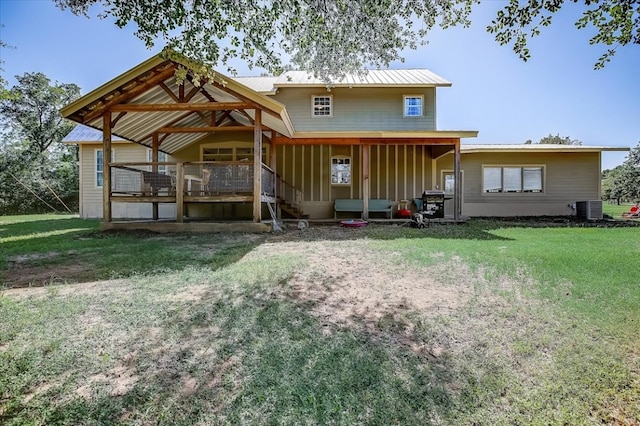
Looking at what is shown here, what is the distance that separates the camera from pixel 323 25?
21.4 feet

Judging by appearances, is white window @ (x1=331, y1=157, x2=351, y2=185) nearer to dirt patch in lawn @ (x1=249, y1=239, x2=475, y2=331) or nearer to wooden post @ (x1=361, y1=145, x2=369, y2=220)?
wooden post @ (x1=361, y1=145, x2=369, y2=220)

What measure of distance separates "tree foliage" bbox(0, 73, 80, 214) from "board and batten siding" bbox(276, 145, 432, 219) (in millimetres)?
17678

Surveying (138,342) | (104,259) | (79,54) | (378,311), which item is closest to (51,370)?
(138,342)

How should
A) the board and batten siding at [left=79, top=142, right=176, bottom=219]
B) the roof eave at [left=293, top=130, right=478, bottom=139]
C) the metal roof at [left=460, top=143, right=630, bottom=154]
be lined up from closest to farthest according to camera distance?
the roof eave at [left=293, top=130, right=478, bottom=139] → the metal roof at [left=460, top=143, right=630, bottom=154] → the board and batten siding at [left=79, top=142, right=176, bottom=219]

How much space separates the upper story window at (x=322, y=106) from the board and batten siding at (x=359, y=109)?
132 mm

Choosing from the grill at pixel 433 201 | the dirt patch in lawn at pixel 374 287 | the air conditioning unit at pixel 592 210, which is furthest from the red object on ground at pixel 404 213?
the air conditioning unit at pixel 592 210

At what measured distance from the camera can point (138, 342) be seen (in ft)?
8.30

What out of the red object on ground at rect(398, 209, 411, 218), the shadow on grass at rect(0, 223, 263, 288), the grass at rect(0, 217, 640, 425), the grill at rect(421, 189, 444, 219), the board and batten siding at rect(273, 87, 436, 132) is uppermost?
the board and batten siding at rect(273, 87, 436, 132)

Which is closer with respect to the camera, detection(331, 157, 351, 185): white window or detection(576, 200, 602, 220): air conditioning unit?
detection(576, 200, 602, 220): air conditioning unit

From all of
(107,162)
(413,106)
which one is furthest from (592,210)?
(107,162)

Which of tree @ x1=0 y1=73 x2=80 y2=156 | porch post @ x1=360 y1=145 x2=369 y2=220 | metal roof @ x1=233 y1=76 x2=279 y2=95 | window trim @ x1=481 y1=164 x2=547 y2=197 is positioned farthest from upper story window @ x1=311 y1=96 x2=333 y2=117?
tree @ x1=0 y1=73 x2=80 y2=156

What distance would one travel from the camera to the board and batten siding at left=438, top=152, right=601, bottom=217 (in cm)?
1431

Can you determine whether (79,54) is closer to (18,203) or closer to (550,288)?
(550,288)

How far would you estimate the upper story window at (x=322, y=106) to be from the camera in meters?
14.1
